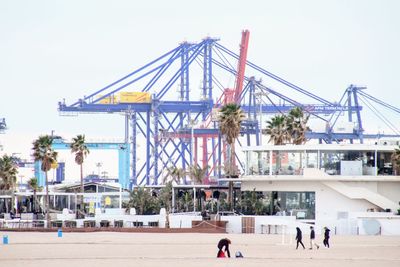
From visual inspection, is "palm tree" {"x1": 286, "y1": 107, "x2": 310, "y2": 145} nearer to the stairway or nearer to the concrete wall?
the stairway

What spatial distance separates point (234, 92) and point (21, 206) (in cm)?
5150

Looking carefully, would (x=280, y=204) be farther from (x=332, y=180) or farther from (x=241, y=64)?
(x=241, y=64)

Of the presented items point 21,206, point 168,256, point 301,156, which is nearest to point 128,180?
point 21,206

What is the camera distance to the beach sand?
139 ft

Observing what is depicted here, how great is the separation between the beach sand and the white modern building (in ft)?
35.1

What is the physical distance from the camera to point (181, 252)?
163 feet

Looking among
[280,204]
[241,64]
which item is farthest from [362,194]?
[241,64]

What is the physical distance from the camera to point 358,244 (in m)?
58.2

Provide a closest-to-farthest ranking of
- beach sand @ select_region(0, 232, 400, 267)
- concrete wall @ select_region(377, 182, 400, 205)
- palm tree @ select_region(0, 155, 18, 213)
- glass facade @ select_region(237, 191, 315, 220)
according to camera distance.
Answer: beach sand @ select_region(0, 232, 400, 267) → glass facade @ select_region(237, 191, 315, 220) → concrete wall @ select_region(377, 182, 400, 205) → palm tree @ select_region(0, 155, 18, 213)

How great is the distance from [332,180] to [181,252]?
30777 mm

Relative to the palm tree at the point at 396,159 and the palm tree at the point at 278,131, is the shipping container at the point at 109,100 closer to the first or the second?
the palm tree at the point at 278,131

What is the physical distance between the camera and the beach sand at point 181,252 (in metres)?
42.3

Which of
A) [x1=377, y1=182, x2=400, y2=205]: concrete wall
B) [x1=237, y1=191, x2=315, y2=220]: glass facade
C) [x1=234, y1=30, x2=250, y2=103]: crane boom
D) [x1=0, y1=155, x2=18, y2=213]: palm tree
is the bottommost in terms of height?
[x1=237, y1=191, x2=315, y2=220]: glass facade

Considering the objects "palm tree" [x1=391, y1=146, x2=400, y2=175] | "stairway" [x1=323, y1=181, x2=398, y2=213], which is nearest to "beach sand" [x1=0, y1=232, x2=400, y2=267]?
"stairway" [x1=323, y1=181, x2=398, y2=213]
